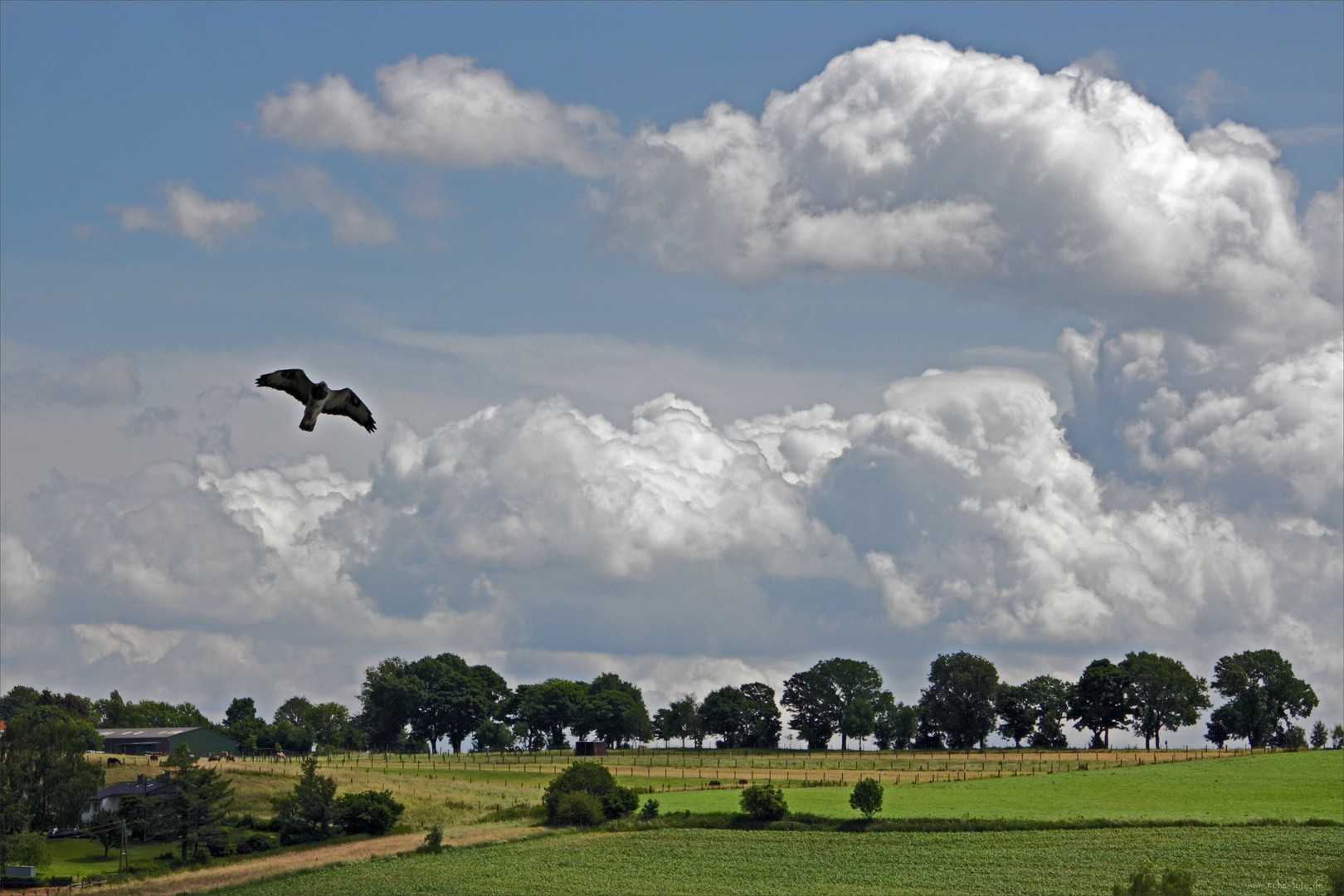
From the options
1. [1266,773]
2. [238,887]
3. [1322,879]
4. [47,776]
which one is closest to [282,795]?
[47,776]

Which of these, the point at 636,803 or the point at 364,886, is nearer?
the point at 364,886

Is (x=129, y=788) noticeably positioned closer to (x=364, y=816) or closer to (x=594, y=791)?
(x=364, y=816)

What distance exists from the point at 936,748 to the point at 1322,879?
4813 inches

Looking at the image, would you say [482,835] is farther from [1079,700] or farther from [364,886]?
[1079,700]

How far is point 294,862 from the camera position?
312 feet

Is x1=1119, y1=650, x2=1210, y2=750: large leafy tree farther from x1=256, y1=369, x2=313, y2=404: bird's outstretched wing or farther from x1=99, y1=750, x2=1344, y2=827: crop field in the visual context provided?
x1=256, y1=369, x2=313, y2=404: bird's outstretched wing

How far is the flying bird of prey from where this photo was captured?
30.1 metres

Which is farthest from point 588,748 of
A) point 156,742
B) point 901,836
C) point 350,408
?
point 350,408

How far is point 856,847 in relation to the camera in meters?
92.3

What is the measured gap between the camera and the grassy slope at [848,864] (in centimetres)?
7981

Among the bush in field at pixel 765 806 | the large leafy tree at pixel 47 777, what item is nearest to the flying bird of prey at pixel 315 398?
the bush in field at pixel 765 806

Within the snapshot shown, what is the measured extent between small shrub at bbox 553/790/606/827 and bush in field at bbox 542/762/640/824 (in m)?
0.10

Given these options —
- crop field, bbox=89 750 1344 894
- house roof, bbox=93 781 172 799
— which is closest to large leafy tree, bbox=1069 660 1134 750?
crop field, bbox=89 750 1344 894

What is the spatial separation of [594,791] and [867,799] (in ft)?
70.1
